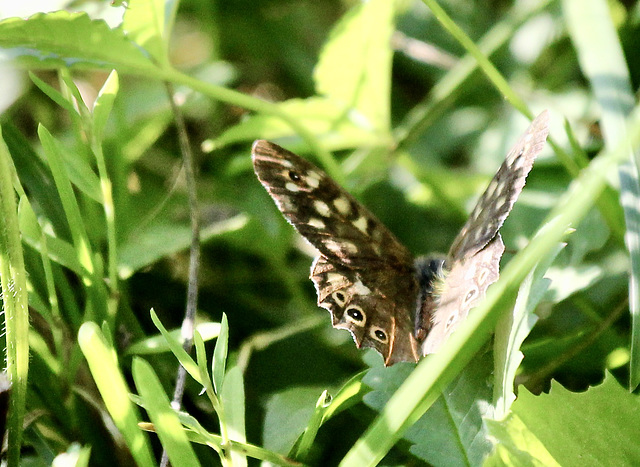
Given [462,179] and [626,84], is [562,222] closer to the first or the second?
[626,84]

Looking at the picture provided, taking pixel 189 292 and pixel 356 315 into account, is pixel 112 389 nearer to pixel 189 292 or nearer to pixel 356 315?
pixel 189 292

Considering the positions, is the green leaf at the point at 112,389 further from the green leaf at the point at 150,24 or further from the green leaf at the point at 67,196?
the green leaf at the point at 150,24

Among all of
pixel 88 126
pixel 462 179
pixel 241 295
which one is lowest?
pixel 241 295

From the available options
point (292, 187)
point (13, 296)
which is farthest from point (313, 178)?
point (13, 296)

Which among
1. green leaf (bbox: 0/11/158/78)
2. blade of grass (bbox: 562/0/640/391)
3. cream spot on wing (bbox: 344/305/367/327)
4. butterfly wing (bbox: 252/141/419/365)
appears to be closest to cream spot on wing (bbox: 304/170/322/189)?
butterfly wing (bbox: 252/141/419/365)

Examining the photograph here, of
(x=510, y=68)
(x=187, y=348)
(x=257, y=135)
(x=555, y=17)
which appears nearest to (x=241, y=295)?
(x=257, y=135)

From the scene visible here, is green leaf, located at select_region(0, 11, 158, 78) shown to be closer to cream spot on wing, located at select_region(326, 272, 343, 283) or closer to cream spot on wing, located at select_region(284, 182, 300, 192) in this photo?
cream spot on wing, located at select_region(284, 182, 300, 192)
